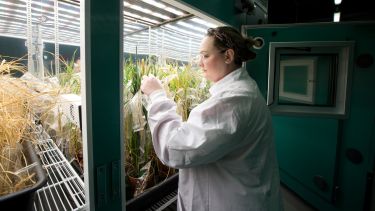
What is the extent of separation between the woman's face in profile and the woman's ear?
0.05ft

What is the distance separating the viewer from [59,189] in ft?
2.90

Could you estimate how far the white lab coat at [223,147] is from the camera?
0.85 metres

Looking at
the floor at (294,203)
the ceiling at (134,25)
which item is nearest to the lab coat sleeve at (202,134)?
the ceiling at (134,25)

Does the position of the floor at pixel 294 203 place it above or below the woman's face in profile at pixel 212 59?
below

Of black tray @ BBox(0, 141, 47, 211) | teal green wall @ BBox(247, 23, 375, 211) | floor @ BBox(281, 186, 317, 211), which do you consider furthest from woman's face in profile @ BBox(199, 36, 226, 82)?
floor @ BBox(281, 186, 317, 211)

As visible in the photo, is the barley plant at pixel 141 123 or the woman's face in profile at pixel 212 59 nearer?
the woman's face in profile at pixel 212 59

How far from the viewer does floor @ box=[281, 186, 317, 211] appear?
93.8 inches

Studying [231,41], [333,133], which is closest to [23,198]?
[231,41]

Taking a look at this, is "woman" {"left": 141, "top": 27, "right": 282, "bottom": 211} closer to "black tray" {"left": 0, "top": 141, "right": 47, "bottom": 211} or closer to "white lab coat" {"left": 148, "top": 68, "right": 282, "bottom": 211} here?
"white lab coat" {"left": 148, "top": 68, "right": 282, "bottom": 211}

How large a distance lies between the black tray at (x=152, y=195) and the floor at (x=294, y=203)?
1694mm

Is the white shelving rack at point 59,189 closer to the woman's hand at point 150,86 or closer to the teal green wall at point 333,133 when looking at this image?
the woman's hand at point 150,86

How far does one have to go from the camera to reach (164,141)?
88 centimetres

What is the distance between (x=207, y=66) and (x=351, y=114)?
5.00 feet

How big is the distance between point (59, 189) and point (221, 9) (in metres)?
1.58
